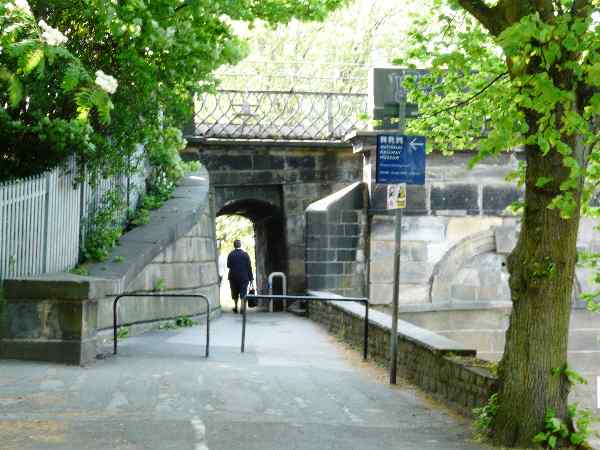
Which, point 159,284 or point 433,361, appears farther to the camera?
point 159,284

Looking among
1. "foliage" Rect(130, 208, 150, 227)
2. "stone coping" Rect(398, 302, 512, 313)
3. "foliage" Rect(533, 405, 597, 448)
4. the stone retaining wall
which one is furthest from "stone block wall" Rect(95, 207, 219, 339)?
"foliage" Rect(533, 405, 597, 448)

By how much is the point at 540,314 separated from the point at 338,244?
40.0 feet

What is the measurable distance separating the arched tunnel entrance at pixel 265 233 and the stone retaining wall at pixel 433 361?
8.08 m

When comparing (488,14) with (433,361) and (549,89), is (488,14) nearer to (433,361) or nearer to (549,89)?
(549,89)

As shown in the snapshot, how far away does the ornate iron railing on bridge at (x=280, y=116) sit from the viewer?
20.9 meters

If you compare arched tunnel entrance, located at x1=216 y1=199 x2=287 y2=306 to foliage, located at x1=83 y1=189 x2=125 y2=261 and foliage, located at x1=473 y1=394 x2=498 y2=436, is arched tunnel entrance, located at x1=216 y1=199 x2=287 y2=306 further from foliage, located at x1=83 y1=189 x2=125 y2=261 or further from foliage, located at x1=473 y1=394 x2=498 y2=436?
foliage, located at x1=473 y1=394 x2=498 y2=436

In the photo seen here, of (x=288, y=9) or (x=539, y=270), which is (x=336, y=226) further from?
(x=539, y=270)

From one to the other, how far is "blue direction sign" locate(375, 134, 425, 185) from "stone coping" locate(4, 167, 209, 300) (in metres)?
3.24

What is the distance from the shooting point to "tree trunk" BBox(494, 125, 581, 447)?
24.6 ft

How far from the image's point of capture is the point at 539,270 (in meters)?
7.50

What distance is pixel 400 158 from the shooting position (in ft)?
34.3

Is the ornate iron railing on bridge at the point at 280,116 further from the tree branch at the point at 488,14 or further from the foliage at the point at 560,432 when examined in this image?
the foliage at the point at 560,432

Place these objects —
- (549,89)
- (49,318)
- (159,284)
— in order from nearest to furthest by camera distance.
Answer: (549,89), (49,318), (159,284)

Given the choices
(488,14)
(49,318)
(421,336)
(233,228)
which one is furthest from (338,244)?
(233,228)
